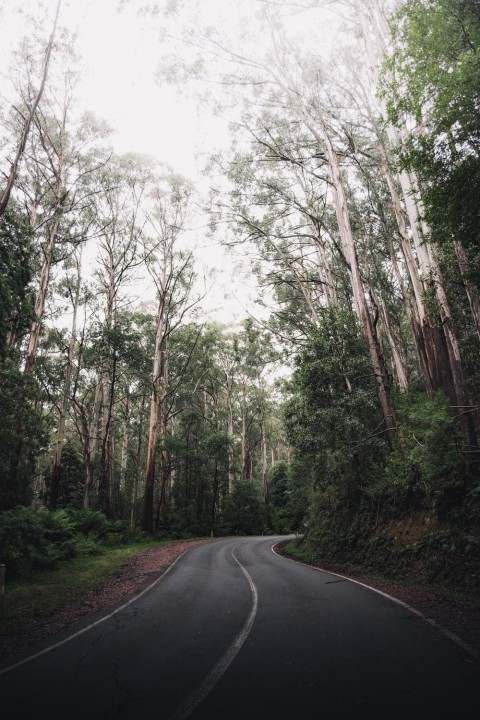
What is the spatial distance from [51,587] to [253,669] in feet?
24.7

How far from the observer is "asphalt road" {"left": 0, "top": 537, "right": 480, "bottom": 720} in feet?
11.2

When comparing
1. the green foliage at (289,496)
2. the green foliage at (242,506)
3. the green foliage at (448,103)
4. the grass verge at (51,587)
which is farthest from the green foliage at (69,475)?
the green foliage at (448,103)

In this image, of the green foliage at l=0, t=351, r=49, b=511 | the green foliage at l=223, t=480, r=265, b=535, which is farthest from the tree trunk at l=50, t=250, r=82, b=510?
the green foliage at l=223, t=480, r=265, b=535

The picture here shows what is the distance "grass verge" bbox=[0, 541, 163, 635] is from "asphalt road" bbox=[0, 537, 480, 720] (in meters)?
1.83

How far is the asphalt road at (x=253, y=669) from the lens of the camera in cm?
341

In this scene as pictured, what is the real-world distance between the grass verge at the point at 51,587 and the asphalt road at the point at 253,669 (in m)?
1.83

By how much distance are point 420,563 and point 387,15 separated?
21.2 m

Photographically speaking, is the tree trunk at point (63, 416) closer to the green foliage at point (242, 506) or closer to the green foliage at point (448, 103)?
the green foliage at point (242, 506)

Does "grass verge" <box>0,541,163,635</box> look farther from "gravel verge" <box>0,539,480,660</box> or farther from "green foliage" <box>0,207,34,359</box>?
"green foliage" <box>0,207,34,359</box>

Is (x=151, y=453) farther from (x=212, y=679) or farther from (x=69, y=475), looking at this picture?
(x=212, y=679)

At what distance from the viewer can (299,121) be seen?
55.4 feet

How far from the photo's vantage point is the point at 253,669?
4.21 meters

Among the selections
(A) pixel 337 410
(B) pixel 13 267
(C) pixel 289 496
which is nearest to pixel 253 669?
(A) pixel 337 410

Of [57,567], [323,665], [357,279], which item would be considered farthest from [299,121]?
[57,567]
